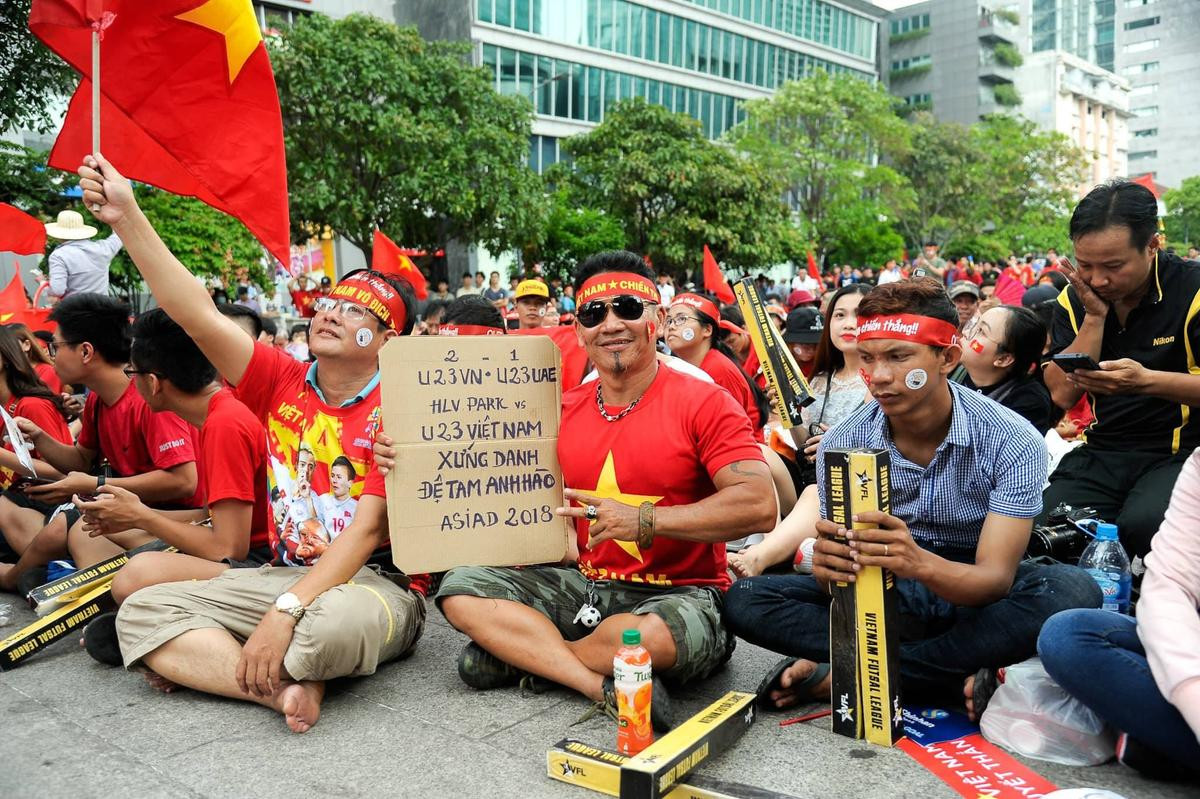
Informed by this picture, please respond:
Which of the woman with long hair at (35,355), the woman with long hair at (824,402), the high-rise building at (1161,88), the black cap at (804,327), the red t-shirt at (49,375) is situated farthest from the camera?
the high-rise building at (1161,88)

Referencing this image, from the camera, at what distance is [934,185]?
177ft

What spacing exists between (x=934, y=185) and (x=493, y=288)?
37265mm

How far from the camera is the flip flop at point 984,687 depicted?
3326 mm

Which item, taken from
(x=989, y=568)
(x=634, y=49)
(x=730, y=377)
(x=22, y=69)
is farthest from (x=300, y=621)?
(x=634, y=49)

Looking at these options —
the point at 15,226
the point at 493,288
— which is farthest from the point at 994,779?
the point at 493,288

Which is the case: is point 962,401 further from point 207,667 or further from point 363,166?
point 363,166

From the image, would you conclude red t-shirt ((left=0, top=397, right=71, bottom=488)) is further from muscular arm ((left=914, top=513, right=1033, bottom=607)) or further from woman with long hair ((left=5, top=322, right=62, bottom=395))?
muscular arm ((left=914, top=513, right=1033, bottom=607))

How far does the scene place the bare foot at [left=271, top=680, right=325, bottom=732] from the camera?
11.4 ft

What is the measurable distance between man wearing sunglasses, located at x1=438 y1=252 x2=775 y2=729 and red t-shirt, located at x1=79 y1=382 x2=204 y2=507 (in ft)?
6.81

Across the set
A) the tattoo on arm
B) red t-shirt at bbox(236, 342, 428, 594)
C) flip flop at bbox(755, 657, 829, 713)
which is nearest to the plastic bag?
flip flop at bbox(755, 657, 829, 713)

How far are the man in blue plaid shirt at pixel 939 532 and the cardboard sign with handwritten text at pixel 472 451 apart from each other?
90cm

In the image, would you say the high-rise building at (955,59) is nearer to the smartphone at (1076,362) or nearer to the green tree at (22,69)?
the green tree at (22,69)

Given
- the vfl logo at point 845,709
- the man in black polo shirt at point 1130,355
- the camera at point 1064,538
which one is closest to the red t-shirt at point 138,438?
the vfl logo at point 845,709

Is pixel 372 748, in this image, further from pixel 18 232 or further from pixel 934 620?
pixel 18 232
